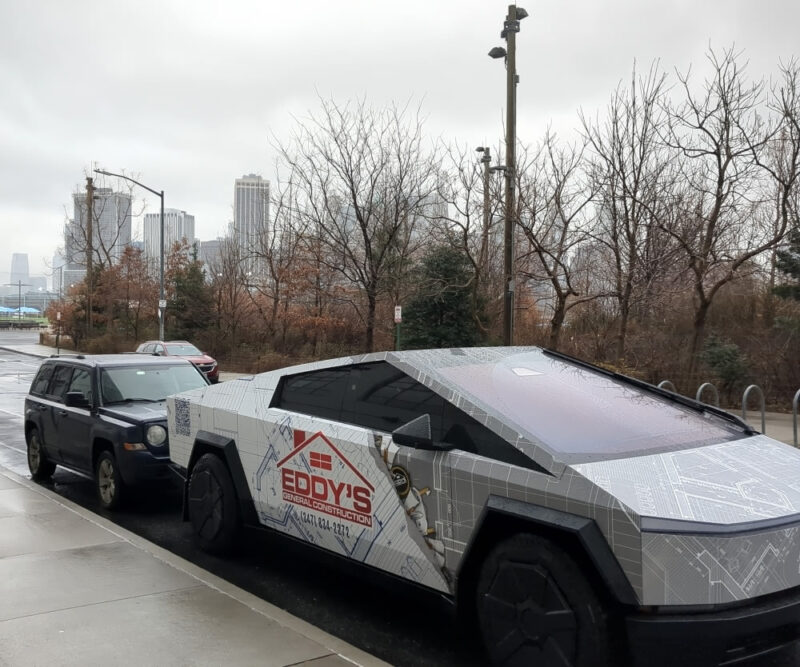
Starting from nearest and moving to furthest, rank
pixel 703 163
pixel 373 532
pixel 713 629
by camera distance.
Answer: pixel 713 629 → pixel 373 532 → pixel 703 163

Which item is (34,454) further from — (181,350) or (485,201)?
(181,350)

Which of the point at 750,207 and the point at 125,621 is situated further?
the point at 750,207

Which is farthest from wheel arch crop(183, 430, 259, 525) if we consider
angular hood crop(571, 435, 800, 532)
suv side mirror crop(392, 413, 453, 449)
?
angular hood crop(571, 435, 800, 532)

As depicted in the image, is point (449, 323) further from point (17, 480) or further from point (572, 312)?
point (17, 480)

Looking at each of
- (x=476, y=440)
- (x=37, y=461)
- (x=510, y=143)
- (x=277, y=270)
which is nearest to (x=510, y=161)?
(x=510, y=143)

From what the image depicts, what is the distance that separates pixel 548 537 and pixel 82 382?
6.29 meters

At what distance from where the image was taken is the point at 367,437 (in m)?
4.20

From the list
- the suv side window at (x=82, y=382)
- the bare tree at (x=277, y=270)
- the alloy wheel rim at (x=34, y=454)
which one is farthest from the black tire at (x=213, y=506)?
the bare tree at (x=277, y=270)

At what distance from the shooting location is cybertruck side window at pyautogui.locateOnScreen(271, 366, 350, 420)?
4633 millimetres

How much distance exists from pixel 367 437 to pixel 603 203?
50.6 feet

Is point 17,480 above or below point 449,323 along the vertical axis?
below

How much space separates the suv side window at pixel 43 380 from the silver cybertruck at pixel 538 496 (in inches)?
176

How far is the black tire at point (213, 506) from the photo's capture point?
5316 millimetres

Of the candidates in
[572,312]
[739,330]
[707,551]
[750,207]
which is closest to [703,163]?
[750,207]
